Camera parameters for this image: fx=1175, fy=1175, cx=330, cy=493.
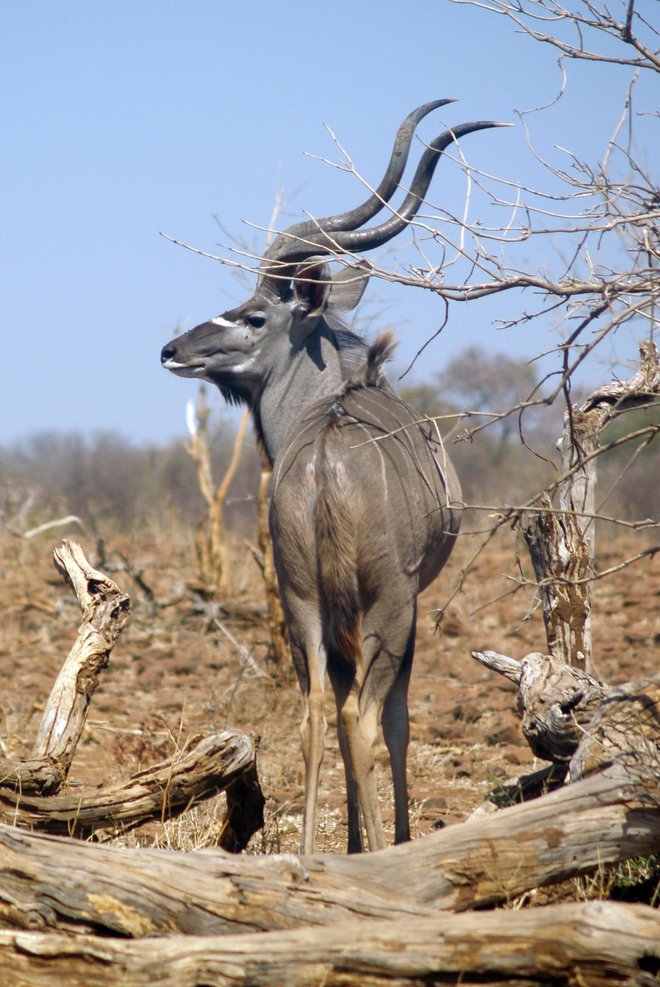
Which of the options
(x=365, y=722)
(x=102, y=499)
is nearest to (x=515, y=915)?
(x=365, y=722)

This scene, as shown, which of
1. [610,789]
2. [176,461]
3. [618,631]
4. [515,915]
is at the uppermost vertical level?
[176,461]

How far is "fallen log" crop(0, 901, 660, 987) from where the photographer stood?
273cm

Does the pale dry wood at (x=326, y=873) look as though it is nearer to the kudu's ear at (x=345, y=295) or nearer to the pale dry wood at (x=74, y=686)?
the pale dry wood at (x=74, y=686)

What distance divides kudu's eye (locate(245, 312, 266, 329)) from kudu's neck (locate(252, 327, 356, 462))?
0.64 ft

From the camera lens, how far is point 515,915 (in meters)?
2.83

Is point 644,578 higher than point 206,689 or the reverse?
higher

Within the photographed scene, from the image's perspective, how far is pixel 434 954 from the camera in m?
2.78

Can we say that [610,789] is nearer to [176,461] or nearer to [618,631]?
[618,631]

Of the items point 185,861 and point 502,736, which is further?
point 502,736

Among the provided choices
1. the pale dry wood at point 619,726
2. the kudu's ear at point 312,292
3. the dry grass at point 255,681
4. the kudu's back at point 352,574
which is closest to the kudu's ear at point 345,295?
the kudu's ear at point 312,292

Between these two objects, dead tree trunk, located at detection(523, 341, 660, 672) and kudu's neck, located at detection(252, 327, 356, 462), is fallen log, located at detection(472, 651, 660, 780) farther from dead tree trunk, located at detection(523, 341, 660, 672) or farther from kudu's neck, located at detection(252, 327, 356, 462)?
kudu's neck, located at detection(252, 327, 356, 462)

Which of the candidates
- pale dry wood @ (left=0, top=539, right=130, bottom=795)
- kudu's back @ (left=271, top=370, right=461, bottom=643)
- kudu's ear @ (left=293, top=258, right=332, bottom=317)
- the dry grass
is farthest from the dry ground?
kudu's ear @ (left=293, top=258, right=332, bottom=317)

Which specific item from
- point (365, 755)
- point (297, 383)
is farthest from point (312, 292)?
point (365, 755)

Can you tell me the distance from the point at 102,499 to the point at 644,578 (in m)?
14.9
